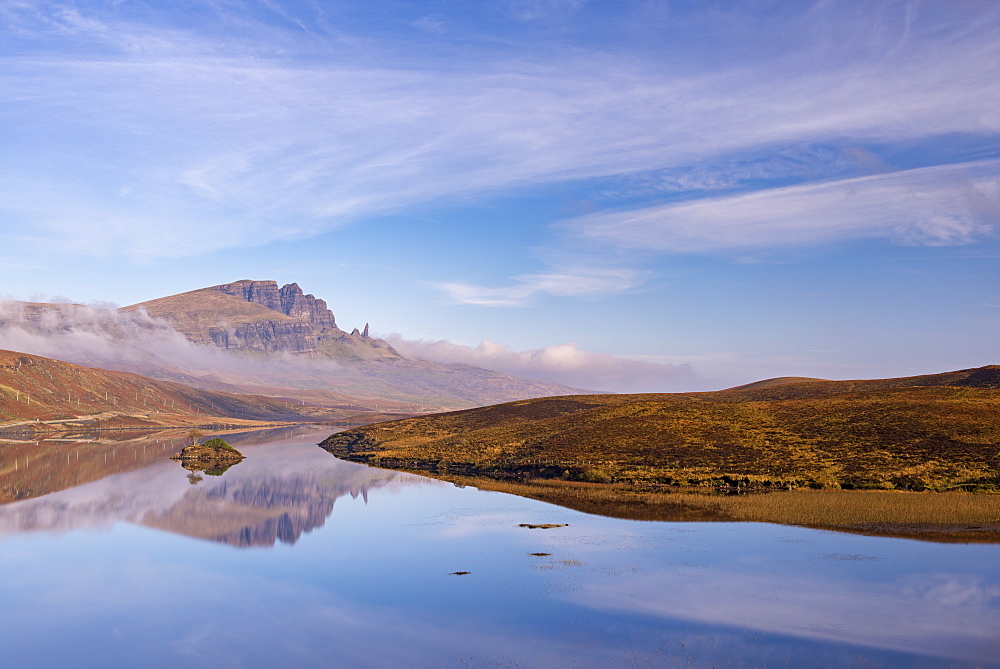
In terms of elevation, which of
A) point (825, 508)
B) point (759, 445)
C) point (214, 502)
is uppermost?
point (759, 445)

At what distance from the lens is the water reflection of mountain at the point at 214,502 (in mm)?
56938

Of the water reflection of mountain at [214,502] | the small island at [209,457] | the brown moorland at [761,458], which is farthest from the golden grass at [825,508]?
the small island at [209,457]

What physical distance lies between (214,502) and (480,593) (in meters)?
45.3

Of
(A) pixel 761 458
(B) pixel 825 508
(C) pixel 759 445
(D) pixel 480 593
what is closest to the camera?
(D) pixel 480 593

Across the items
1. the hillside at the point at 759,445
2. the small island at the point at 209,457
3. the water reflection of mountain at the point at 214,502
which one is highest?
the hillside at the point at 759,445

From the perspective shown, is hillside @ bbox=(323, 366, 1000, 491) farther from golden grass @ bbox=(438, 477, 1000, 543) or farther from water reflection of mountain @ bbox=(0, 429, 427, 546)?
water reflection of mountain @ bbox=(0, 429, 427, 546)

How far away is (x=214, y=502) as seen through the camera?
234 feet

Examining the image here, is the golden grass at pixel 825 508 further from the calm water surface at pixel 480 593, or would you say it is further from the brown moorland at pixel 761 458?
the calm water surface at pixel 480 593

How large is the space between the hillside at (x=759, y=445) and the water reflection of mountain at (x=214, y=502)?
47.3 feet

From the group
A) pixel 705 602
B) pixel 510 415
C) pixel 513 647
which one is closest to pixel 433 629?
pixel 513 647

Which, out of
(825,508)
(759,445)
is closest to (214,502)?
(825,508)

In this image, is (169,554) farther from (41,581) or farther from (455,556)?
(455,556)

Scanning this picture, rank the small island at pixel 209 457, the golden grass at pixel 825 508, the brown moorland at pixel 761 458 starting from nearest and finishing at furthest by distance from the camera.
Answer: the golden grass at pixel 825 508, the brown moorland at pixel 761 458, the small island at pixel 209 457

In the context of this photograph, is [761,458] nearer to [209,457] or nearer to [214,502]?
[214,502]
